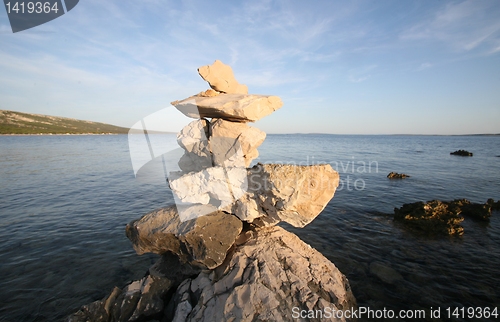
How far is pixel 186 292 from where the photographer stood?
6.60 metres

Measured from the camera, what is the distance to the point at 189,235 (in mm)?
6621

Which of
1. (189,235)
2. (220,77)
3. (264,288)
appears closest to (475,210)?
(264,288)

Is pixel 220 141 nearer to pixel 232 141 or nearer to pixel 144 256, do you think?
pixel 232 141

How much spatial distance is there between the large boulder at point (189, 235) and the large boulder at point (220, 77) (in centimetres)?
454

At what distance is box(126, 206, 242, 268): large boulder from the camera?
6586mm

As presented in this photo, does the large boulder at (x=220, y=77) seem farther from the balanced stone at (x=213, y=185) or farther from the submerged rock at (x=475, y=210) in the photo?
the submerged rock at (x=475, y=210)

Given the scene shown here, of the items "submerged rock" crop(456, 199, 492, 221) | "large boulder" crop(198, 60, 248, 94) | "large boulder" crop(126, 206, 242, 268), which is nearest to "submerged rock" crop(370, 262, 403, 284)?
"large boulder" crop(126, 206, 242, 268)

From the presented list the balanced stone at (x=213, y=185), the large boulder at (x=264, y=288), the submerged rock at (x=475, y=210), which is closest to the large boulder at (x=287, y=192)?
the balanced stone at (x=213, y=185)

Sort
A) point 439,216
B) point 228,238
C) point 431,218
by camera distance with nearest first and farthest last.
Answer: point 228,238 < point 431,218 < point 439,216

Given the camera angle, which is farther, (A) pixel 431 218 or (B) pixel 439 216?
(B) pixel 439 216

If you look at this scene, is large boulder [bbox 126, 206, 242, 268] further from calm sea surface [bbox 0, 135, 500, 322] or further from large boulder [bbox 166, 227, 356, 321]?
calm sea surface [bbox 0, 135, 500, 322]

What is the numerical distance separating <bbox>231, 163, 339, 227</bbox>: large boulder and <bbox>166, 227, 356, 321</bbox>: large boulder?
1115mm

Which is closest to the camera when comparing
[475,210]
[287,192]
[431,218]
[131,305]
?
[287,192]

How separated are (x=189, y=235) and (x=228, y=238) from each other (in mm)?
1198
